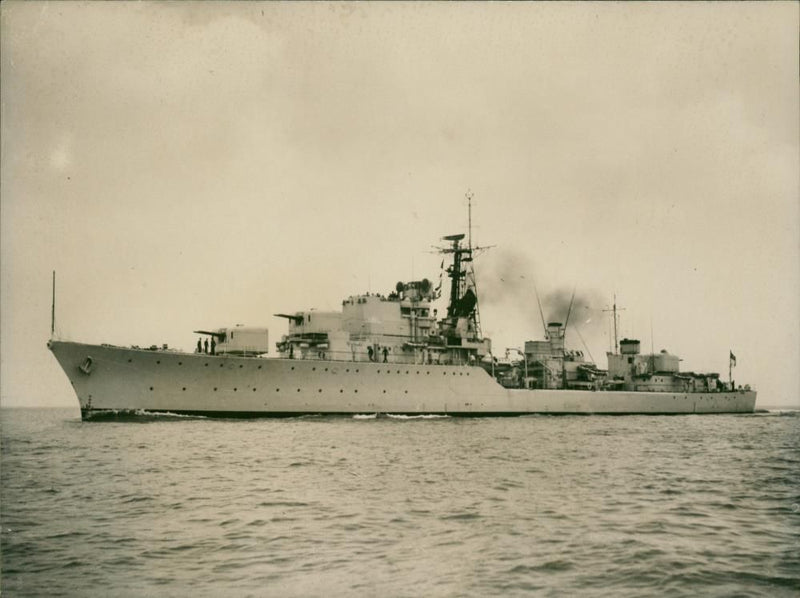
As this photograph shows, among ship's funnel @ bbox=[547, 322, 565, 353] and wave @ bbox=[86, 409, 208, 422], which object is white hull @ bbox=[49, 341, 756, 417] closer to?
wave @ bbox=[86, 409, 208, 422]

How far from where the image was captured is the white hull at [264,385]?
2869 cm

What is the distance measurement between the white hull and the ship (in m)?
0.05

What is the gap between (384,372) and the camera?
3422cm

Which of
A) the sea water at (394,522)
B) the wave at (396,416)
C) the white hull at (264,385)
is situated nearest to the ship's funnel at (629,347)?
the white hull at (264,385)

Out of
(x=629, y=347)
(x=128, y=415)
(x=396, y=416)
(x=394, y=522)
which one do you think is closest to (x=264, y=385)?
(x=128, y=415)

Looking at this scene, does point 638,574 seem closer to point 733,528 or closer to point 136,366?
point 733,528

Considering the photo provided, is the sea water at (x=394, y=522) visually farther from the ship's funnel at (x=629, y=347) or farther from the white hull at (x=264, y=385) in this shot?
the ship's funnel at (x=629, y=347)

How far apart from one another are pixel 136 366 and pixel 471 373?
17.3 m

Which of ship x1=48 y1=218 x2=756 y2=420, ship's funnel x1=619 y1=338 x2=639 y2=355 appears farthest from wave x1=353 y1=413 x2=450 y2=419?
ship's funnel x1=619 y1=338 x2=639 y2=355

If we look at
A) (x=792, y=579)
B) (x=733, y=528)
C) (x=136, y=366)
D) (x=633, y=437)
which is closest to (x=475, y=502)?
(x=733, y=528)

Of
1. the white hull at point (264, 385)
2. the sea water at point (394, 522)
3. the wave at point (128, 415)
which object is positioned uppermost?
the white hull at point (264, 385)

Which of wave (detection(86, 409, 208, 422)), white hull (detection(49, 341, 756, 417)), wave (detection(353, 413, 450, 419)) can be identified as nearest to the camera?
white hull (detection(49, 341, 756, 417))

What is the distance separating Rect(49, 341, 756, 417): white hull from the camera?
28688 millimetres

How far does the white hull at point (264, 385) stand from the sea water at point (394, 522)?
8.96 meters
